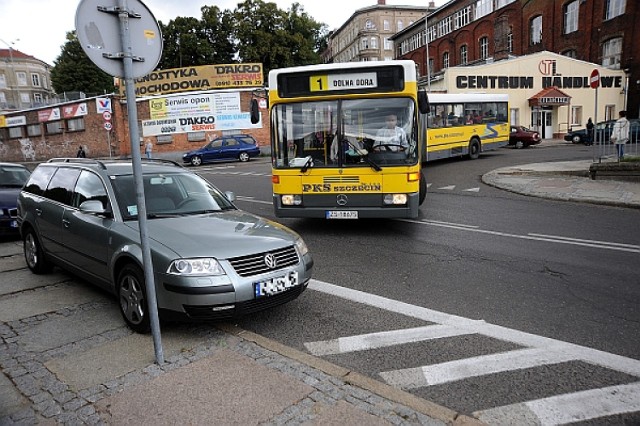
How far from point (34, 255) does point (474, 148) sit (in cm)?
2148

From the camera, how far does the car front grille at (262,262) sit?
424cm

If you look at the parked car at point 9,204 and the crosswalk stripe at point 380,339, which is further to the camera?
the parked car at point 9,204

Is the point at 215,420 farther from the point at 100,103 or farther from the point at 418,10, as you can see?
the point at 418,10

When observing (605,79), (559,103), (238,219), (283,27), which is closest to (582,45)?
(605,79)

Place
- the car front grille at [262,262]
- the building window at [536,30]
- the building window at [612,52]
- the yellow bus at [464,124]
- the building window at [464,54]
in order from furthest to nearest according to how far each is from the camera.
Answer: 1. the building window at [464,54]
2. the building window at [536,30]
3. the building window at [612,52]
4. the yellow bus at [464,124]
5. the car front grille at [262,262]

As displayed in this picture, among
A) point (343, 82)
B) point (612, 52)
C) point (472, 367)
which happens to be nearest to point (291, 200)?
point (343, 82)

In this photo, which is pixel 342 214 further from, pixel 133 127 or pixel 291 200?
pixel 133 127

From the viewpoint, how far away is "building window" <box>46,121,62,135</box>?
1505 inches

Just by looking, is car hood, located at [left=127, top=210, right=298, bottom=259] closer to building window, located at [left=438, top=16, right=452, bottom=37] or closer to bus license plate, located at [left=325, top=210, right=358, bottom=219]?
bus license plate, located at [left=325, top=210, right=358, bottom=219]

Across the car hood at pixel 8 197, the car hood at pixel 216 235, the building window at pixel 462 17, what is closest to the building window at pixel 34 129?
the car hood at pixel 8 197

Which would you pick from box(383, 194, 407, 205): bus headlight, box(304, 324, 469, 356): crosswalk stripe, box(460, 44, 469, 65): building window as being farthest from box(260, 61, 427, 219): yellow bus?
box(460, 44, 469, 65): building window

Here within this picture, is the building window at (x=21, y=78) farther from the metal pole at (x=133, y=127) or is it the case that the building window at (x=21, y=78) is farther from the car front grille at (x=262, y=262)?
the car front grille at (x=262, y=262)

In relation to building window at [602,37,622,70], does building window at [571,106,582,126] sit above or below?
below

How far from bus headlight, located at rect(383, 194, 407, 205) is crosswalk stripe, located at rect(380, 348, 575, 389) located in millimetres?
4285
